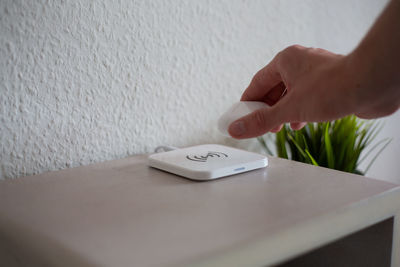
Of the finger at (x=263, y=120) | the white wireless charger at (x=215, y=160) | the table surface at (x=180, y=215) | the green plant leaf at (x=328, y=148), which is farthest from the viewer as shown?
the green plant leaf at (x=328, y=148)

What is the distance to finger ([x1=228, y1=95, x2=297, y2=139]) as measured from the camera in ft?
1.60

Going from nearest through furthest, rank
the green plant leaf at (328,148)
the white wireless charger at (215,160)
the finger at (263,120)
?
the finger at (263,120)
the white wireless charger at (215,160)
the green plant leaf at (328,148)

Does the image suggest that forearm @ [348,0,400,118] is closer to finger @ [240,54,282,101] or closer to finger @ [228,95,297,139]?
finger @ [228,95,297,139]

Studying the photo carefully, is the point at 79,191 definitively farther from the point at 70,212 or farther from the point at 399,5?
the point at 399,5

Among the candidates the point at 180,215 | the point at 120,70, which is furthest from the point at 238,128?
the point at 120,70

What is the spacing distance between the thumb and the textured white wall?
10.6 inches

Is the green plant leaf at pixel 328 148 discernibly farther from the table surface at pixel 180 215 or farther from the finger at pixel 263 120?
the finger at pixel 263 120

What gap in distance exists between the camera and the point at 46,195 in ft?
1.79

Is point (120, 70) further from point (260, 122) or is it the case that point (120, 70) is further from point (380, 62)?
point (380, 62)

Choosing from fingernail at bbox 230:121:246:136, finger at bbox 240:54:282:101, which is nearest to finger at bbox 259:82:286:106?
finger at bbox 240:54:282:101

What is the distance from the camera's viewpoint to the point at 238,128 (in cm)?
54

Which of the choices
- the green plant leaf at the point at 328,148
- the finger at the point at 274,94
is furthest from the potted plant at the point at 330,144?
the finger at the point at 274,94

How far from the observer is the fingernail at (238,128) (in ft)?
1.77

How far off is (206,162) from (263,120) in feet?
0.54
